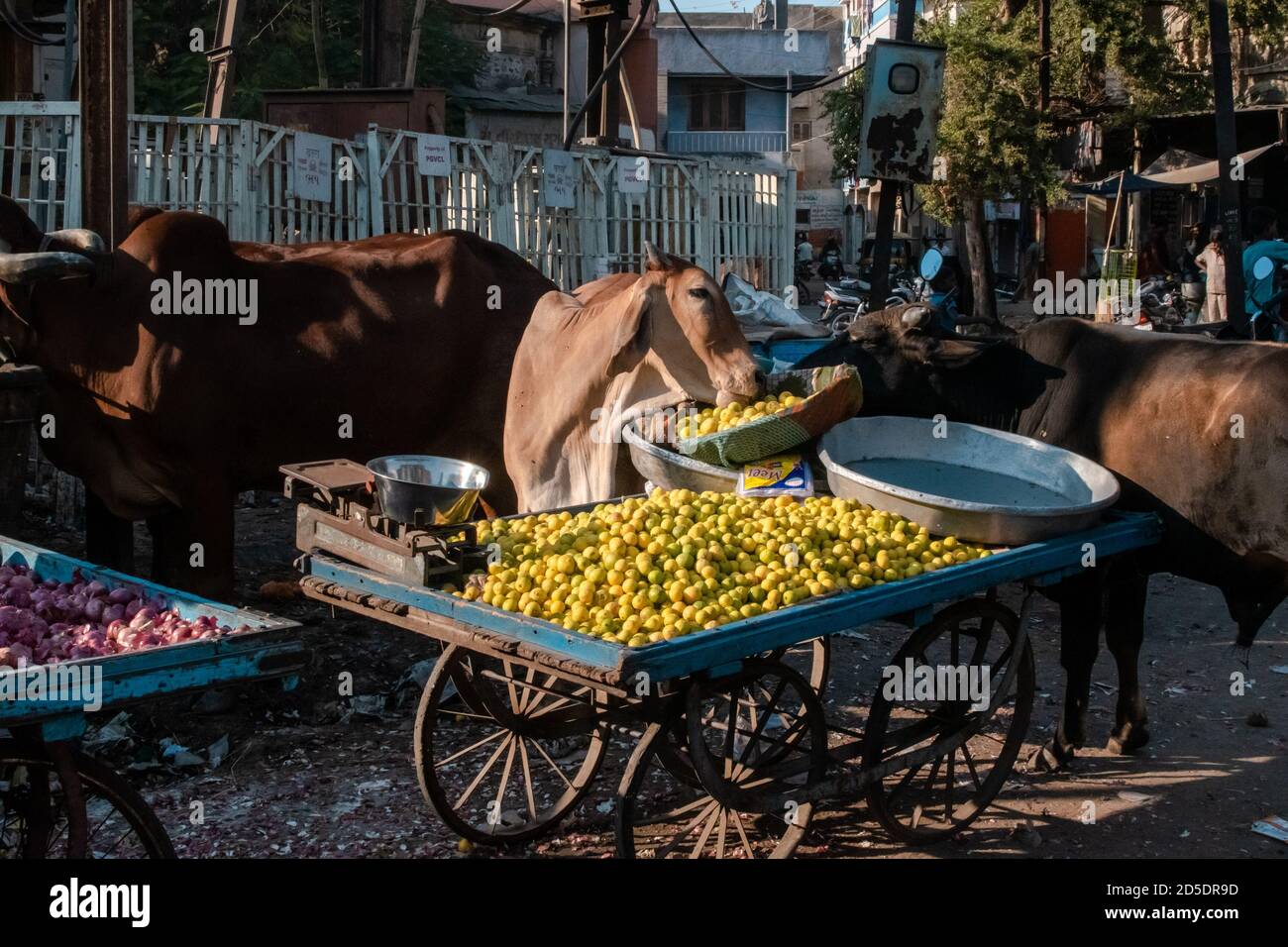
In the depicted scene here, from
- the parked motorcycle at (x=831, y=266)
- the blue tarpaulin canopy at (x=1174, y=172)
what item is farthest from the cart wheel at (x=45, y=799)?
the parked motorcycle at (x=831, y=266)

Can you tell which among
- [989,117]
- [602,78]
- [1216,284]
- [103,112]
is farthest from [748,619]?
[989,117]

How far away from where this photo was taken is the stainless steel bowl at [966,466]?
520cm

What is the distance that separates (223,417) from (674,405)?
2333mm

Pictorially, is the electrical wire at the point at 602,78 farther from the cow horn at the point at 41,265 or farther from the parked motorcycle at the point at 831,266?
the parked motorcycle at the point at 831,266

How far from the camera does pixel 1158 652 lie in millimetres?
7582

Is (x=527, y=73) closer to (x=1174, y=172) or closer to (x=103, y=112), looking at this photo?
(x=1174, y=172)

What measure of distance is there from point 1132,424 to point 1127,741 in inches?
55.2

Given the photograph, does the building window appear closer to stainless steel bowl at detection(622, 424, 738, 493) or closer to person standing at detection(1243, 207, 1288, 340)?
person standing at detection(1243, 207, 1288, 340)

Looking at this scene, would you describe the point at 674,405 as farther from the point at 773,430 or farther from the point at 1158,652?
the point at 1158,652

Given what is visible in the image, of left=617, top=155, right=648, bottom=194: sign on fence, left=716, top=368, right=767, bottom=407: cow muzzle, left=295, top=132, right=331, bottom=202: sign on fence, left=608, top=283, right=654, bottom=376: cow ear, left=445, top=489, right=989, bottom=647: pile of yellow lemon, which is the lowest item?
left=445, top=489, right=989, bottom=647: pile of yellow lemon

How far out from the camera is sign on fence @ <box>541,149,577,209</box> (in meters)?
11.1

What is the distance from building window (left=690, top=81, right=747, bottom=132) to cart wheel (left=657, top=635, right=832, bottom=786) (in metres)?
40.6

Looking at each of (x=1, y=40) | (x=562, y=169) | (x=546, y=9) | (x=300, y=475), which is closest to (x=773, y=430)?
(x=300, y=475)

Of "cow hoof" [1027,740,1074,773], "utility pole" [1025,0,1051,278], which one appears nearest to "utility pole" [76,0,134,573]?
"cow hoof" [1027,740,1074,773]
